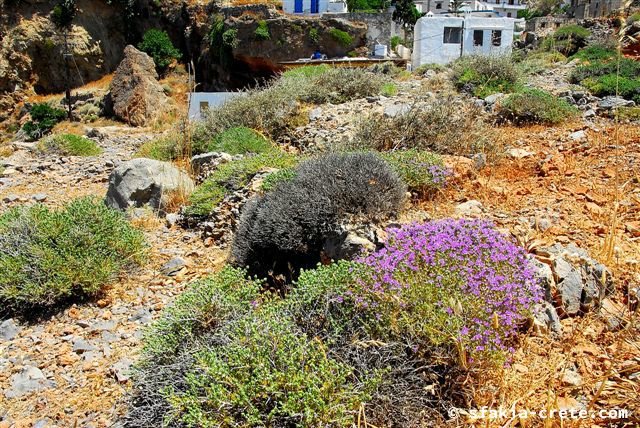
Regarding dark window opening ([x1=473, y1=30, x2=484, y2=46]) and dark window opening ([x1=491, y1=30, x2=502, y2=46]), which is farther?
dark window opening ([x1=491, y1=30, x2=502, y2=46])

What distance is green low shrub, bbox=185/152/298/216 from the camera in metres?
5.18

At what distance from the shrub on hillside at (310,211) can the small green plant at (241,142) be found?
303 cm

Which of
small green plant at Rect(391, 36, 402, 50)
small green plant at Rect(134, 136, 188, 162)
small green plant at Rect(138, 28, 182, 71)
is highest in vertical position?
small green plant at Rect(391, 36, 402, 50)

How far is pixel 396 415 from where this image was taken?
2.01m

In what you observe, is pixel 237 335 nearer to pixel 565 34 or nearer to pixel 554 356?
pixel 554 356

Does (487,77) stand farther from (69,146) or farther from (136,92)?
(136,92)

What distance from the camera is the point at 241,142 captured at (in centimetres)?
704

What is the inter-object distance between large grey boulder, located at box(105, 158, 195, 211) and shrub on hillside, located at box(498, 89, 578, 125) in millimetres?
4890

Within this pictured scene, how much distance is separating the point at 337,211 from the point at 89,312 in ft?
6.59

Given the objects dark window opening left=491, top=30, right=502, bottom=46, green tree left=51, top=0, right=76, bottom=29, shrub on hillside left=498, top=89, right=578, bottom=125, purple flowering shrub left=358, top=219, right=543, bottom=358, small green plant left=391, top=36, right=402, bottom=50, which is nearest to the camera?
purple flowering shrub left=358, top=219, right=543, bottom=358

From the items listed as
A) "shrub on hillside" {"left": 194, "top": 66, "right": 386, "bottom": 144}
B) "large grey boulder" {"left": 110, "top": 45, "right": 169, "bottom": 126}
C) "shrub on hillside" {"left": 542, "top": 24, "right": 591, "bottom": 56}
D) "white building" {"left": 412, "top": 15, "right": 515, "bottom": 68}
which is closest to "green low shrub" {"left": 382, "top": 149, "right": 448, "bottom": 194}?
"shrub on hillside" {"left": 194, "top": 66, "right": 386, "bottom": 144}

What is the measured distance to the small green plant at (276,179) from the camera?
4.26 m

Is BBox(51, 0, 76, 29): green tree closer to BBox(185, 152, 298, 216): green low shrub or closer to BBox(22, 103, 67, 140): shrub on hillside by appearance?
BBox(22, 103, 67, 140): shrub on hillside

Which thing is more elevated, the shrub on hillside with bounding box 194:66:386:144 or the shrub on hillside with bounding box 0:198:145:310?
the shrub on hillside with bounding box 194:66:386:144
